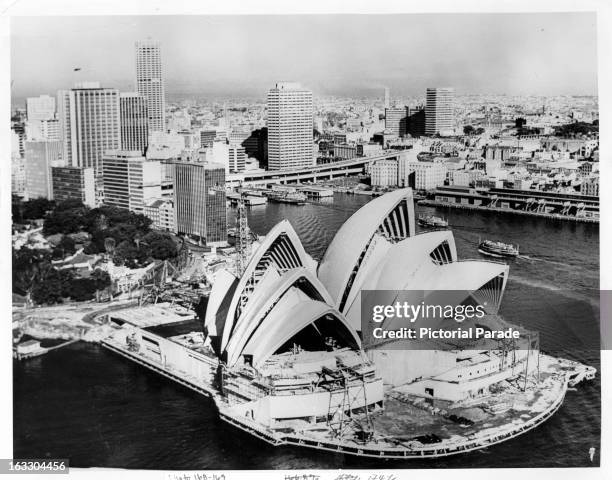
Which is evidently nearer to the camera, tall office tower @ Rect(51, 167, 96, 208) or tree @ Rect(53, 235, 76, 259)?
tree @ Rect(53, 235, 76, 259)

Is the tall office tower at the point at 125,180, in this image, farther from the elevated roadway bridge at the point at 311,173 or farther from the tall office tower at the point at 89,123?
the elevated roadway bridge at the point at 311,173

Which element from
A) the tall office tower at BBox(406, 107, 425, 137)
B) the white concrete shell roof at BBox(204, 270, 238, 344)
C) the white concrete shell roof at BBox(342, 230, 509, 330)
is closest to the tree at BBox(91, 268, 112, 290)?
the white concrete shell roof at BBox(204, 270, 238, 344)

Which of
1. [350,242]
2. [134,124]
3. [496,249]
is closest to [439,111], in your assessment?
[496,249]

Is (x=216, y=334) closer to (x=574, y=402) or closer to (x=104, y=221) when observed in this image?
(x=104, y=221)

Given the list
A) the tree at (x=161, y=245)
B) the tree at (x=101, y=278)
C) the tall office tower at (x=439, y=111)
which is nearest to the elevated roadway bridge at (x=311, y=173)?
the tall office tower at (x=439, y=111)

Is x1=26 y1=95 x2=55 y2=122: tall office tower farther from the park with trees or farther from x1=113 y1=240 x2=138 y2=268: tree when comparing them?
x1=113 y1=240 x2=138 y2=268: tree
